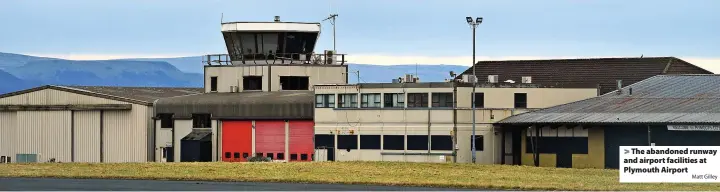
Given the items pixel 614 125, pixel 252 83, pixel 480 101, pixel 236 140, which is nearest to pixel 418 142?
pixel 480 101

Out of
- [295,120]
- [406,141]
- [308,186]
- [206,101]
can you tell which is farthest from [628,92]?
[308,186]

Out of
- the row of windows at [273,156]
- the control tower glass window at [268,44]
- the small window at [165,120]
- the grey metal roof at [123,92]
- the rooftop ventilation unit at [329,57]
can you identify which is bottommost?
the row of windows at [273,156]

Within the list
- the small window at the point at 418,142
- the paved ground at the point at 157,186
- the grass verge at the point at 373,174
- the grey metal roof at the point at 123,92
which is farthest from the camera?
the grey metal roof at the point at 123,92

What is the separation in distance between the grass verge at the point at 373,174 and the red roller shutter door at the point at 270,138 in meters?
18.9

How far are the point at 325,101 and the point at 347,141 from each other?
3333 millimetres

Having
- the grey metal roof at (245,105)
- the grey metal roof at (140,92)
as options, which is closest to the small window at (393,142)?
the grey metal roof at (245,105)

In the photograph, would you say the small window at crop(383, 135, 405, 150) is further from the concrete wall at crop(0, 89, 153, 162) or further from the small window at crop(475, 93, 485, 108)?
the concrete wall at crop(0, 89, 153, 162)

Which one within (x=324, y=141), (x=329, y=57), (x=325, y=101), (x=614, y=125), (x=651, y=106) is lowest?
(x=324, y=141)

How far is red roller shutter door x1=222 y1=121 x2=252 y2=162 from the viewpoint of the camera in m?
106

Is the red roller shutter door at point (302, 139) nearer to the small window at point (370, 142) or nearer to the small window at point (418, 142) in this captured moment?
the small window at point (370, 142)

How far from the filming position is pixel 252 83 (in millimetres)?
113812

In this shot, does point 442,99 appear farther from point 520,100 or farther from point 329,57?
point 329,57

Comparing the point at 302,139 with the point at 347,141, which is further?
the point at 302,139

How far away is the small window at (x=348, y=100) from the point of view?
10100 cm
